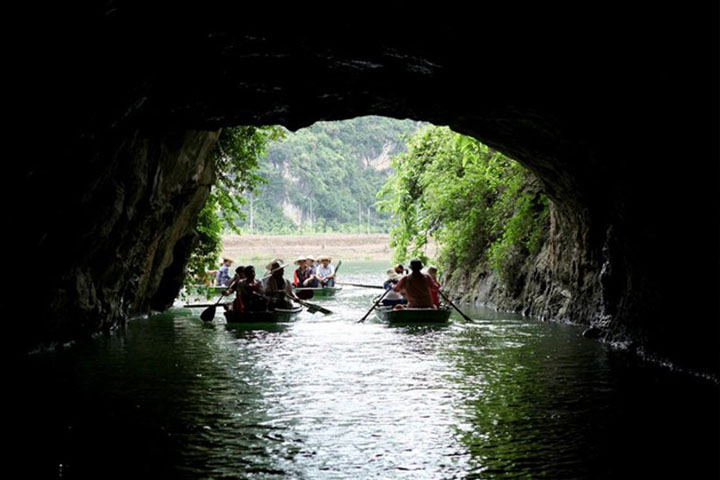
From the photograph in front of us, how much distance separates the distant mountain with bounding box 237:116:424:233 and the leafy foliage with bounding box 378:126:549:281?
212ft

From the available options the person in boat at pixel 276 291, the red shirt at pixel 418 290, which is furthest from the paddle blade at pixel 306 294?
the red shirt at pixel 418 290

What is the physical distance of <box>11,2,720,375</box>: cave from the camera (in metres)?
8.35

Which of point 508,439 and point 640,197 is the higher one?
point 640,197

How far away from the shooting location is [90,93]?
28.5 feet

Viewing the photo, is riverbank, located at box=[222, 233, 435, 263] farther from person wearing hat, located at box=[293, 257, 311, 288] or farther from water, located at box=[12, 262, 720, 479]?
water, located at box=[12, 262, 720, 479]

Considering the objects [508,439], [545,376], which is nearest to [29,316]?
[545,376]

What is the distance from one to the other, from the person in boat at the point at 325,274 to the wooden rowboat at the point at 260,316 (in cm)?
1255

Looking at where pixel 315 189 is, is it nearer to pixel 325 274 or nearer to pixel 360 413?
pixel 325 274

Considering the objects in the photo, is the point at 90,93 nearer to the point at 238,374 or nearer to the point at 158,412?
the point at 158,412

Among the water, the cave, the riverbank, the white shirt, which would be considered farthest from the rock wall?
the riverbank

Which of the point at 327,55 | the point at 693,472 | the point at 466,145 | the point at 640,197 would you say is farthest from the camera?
the point at 466,145

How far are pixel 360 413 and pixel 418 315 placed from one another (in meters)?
9.85

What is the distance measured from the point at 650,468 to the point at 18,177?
259 inches

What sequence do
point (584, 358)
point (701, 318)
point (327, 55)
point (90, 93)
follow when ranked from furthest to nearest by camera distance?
point (584, 358)
point (701, 318)
point (327, 55)
point (90, 93)
